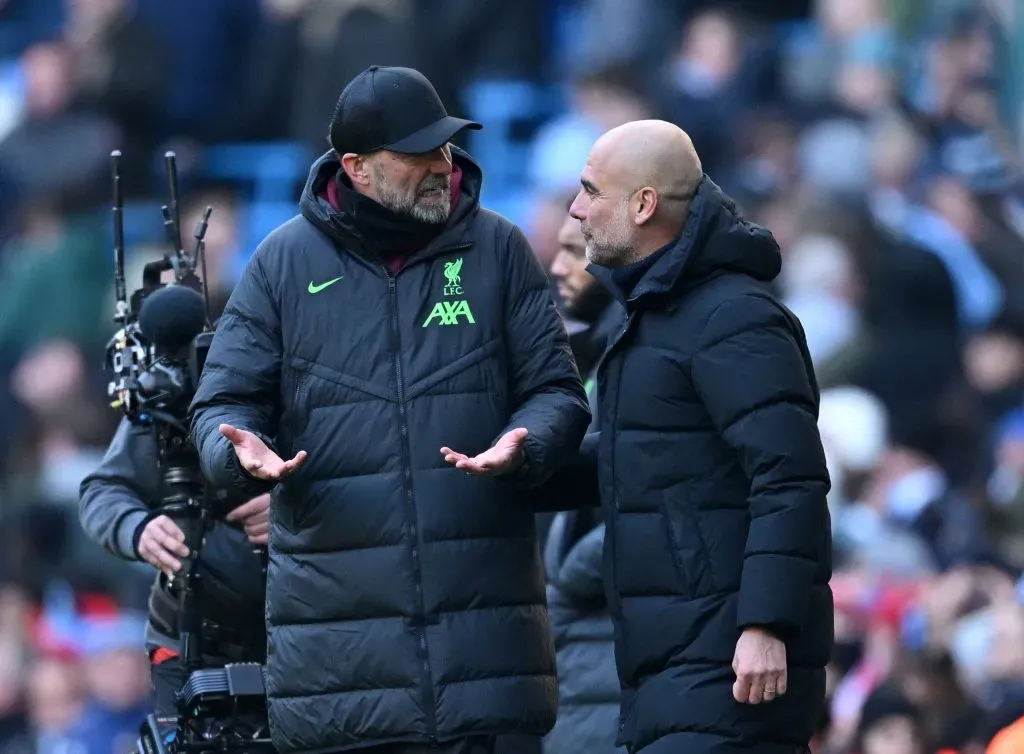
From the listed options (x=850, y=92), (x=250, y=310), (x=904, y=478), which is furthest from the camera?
(x=850, y=92)

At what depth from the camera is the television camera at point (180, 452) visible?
23.1 feet

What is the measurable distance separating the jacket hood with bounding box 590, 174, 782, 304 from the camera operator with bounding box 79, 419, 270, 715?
1612 mm

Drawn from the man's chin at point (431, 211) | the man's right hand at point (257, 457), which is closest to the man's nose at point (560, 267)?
the man's chin at point (431, 211)

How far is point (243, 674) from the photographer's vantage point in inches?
277

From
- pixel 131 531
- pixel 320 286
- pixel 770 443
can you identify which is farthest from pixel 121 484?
pixel 770 443

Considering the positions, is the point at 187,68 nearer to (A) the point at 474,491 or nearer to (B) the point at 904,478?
(B) the point at 904,478

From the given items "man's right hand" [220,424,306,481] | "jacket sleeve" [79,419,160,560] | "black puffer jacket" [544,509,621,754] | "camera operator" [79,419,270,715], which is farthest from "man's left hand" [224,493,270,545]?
"man's right hand" [220,424,306,481]

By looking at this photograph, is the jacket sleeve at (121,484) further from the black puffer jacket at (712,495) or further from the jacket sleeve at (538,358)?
the black puffer jacket at (712,495)

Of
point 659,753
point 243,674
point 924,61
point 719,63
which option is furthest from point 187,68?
point 659,753

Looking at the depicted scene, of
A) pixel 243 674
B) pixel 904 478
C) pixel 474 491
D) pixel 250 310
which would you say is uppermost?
pixel 250 310

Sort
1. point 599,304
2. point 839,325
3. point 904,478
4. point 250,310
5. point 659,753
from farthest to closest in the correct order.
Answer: point 839,325, point 904,478, point 599,304, point 250,310, point 659,753

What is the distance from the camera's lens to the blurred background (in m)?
12.3

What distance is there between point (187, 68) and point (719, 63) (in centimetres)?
341

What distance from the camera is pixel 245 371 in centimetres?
657
